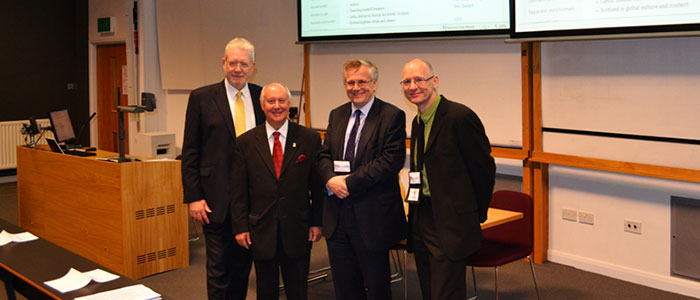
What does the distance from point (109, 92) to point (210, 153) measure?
7106 mm

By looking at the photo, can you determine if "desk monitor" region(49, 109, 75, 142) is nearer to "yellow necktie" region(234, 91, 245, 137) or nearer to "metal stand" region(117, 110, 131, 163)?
"metal stand" region(117, 110, 131, 163)

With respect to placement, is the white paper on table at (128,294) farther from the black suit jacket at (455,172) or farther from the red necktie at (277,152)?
the black suit jacket at (455,172)

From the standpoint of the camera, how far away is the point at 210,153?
10.8 feet

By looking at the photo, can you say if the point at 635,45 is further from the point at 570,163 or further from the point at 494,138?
the point at 494,138

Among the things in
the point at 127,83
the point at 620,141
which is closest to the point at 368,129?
the point at 620,141

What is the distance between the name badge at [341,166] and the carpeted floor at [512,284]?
144 cm

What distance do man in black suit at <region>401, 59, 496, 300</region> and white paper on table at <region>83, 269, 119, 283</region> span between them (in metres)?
1.33

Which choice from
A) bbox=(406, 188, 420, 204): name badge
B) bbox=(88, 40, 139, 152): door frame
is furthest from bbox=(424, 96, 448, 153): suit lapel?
bbox=(88, 40, 139, 152): door frame

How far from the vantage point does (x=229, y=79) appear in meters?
3.32

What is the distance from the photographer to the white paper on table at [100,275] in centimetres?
256

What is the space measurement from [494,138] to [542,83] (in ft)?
1.94

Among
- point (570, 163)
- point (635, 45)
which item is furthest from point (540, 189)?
point (635, 45)

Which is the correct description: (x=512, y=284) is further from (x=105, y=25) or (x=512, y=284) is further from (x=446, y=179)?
(x=105, y=25)

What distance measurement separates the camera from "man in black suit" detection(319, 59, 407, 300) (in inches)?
121
